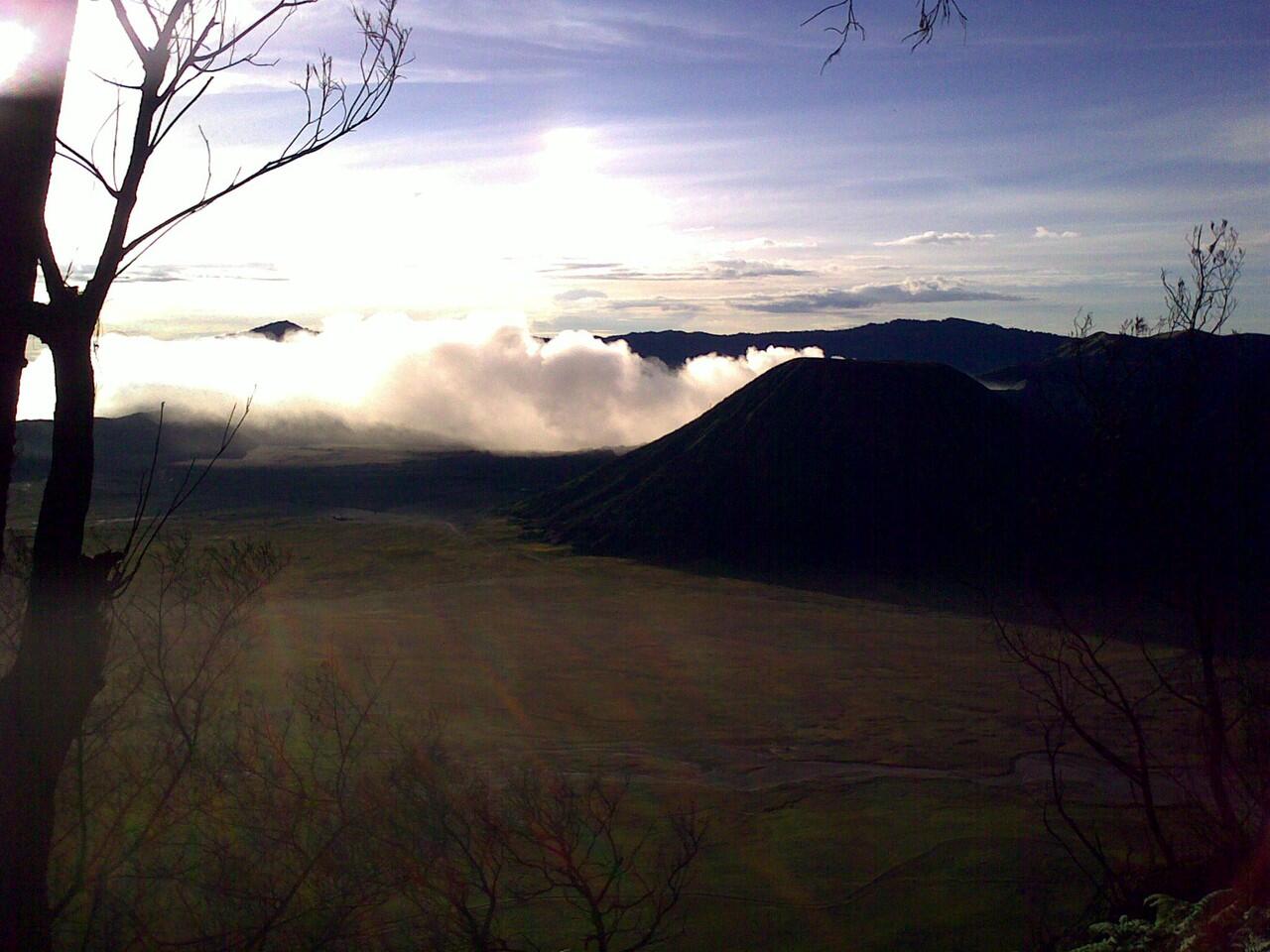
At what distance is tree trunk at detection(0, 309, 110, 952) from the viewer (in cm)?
367

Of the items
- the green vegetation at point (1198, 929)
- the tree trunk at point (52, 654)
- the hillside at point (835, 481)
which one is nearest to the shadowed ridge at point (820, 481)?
the hillside at point (835, 481)

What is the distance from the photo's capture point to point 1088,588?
59562 millimetres

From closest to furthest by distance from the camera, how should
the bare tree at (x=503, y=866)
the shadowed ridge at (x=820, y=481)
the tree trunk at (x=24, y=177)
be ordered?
the tree trunk at (x=24, y=177), the bare tree at (x=503, y=866), the shadowed ridge at (x=820, y=481)

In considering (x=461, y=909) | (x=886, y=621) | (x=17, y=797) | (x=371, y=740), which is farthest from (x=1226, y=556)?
(x=886, y=621)

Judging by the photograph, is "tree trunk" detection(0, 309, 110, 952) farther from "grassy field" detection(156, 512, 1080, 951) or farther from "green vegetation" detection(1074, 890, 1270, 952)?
"grassy field" detection(156, 512, 1080, 951)

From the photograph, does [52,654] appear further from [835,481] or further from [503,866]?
[835,481]

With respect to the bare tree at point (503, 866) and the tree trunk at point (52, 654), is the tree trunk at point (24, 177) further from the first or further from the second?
the bare tree at point (503, 866)

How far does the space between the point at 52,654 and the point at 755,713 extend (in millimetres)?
33240

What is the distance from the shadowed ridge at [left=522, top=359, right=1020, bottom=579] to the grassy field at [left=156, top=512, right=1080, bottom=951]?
890 centimetres

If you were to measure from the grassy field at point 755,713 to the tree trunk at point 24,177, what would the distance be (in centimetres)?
1064

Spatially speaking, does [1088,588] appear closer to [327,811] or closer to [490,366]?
[327,811]

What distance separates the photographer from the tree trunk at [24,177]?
3.60 meters

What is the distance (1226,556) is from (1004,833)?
50.9 ft

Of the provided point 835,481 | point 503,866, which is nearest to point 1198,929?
point 503,866
